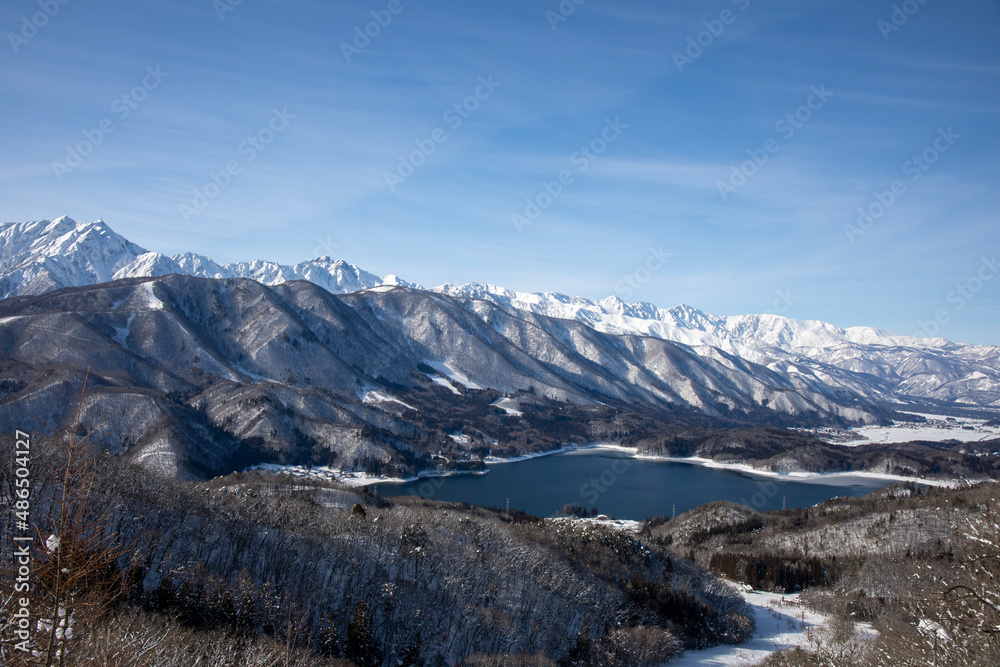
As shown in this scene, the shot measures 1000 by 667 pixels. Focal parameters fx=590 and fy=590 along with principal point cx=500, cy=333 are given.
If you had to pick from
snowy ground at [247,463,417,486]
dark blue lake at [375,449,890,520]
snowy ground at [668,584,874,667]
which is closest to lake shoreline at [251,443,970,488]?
snowy ground at [247,463,417,486]

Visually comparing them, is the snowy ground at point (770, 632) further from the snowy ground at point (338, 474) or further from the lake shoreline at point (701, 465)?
the snowy ground at point (338, 474)

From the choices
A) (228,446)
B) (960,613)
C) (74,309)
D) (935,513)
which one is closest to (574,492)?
(935,513)

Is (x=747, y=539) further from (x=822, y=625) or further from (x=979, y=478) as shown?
(x=979, y=478)

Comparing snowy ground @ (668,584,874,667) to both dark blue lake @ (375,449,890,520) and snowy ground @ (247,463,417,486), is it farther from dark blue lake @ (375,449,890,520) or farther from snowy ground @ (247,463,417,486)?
snowy ground @ (247,463,417,486)

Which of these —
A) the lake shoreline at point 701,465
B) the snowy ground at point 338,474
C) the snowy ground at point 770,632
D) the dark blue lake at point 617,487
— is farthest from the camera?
the lake shoreline at point 701,465

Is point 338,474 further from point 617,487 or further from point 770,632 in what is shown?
point 770,632

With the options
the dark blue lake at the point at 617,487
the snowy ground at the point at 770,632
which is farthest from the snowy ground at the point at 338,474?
the snowy ground at the point at 770,632
